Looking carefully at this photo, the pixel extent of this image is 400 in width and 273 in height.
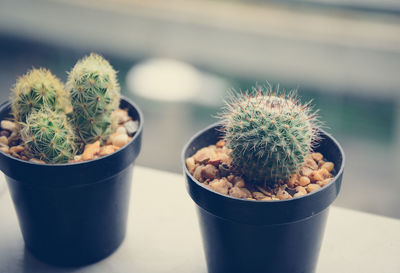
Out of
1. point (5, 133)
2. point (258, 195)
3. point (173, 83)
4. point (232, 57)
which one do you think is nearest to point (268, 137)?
point (258, 195)

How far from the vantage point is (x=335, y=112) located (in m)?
2.61

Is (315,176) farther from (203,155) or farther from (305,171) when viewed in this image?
(203,155)

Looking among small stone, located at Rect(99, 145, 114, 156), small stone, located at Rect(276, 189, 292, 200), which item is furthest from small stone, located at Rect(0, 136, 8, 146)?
small stone, located at Rect(276, 189, 292, 200)

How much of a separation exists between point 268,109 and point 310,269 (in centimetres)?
36

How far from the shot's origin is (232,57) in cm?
275

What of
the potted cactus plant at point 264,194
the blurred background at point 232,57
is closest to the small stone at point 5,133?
the potted cactus plant at point 264,194

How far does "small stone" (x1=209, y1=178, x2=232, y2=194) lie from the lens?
3.10 feet

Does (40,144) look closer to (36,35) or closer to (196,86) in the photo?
(196,86)

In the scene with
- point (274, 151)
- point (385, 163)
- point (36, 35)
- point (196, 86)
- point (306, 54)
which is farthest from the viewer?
point (36, 35)

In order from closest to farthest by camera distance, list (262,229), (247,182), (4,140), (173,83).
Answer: (262,229)
(247,182)
(4,140)
(173,83)

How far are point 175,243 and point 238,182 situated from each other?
11.9 inches

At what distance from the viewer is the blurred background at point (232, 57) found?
230cm

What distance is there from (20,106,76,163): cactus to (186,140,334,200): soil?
0.87ft

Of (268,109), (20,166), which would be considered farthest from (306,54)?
(20,166)
